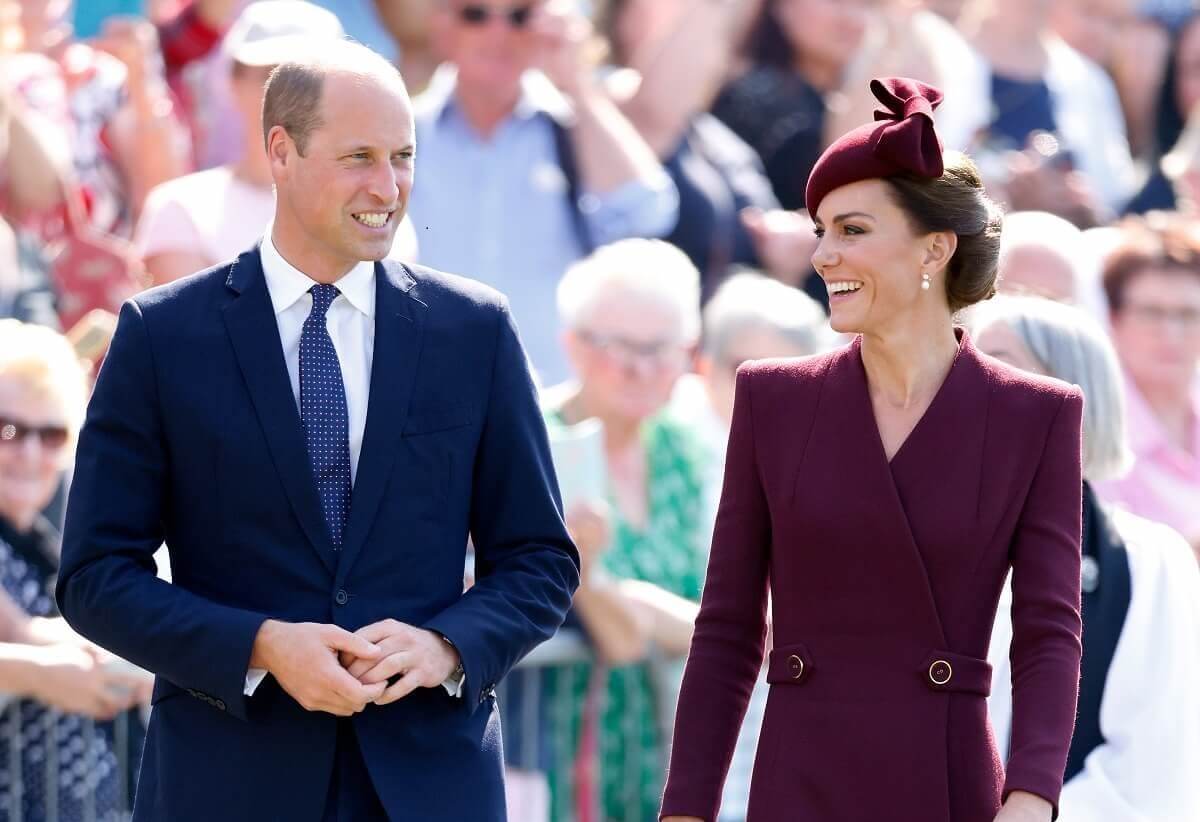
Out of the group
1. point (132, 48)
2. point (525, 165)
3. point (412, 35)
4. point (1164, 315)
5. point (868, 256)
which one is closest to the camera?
point (868, 256)

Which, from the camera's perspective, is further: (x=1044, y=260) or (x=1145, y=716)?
(x=1044, y=260)

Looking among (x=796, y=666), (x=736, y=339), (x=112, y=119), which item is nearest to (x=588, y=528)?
(x=736, y=339)

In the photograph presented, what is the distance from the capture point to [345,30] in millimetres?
7844

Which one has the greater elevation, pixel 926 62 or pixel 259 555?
pixel 259 555

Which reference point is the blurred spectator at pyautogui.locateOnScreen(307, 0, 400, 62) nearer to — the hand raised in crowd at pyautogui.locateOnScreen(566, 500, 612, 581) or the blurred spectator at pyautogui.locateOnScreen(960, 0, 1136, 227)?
the blurred spectator at pyautogui.locateOnScreen(960, 0, 1136, 227)

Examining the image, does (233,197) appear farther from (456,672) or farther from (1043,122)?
(1043,122)

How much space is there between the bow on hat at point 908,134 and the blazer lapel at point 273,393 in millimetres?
1059

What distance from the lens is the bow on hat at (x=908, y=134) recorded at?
142 inches

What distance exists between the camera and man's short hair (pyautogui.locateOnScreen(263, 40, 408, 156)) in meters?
3.64

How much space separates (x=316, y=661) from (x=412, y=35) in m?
5.01

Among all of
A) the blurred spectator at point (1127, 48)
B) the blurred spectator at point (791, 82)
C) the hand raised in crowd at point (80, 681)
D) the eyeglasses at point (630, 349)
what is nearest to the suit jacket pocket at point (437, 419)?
the hand raised in crowd at point (80, 681)

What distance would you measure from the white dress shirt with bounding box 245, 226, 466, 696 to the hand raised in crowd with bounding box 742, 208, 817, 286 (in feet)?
14.1

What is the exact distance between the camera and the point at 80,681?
5273 mm

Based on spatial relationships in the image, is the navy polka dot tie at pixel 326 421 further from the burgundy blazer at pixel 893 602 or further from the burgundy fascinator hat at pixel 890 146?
the burgundy fascinator hat at pixel 890 146
